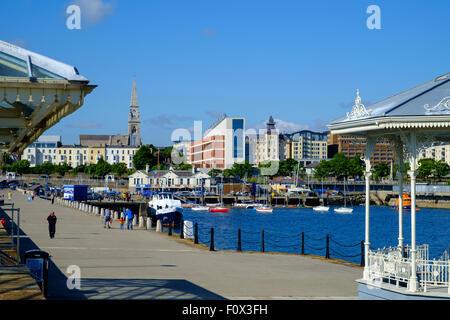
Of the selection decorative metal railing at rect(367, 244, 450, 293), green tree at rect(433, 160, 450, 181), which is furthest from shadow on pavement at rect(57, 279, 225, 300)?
green tree at rect(433, 160, 450, 181)

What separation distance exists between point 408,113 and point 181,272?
9.94 metres

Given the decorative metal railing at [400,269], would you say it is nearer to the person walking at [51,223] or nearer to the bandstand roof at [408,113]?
the bandstand roof at [408,113]

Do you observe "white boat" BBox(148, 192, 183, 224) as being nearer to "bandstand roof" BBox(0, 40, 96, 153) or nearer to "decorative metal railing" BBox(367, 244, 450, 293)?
"decorative metal railing" BBox(367, 244, 450, 293)

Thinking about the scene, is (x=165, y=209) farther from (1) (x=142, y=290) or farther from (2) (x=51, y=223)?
(1) (x=142, y=290)

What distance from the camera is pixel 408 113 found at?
1486 centimetres

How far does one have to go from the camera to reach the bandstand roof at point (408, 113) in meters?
14.6

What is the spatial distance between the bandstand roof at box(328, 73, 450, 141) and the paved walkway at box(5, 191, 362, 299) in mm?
4741

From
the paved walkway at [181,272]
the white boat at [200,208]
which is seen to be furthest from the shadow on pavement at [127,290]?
the white boat at [200,208]

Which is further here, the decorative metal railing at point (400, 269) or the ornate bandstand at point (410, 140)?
the decorative metal railing at point (400, 269)

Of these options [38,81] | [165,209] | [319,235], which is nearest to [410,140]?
[38,81]

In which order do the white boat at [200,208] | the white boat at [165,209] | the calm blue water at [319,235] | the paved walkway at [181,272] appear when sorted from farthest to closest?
the white boat at [200,208] < the white boat at [165,209] < the calm blue water at [319,235] < the paved walkway at [181,272]

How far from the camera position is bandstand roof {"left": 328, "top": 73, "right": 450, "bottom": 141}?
47.9 ft

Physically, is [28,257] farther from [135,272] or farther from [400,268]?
[400,268]

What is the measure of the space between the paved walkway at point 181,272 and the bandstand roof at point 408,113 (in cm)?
474
